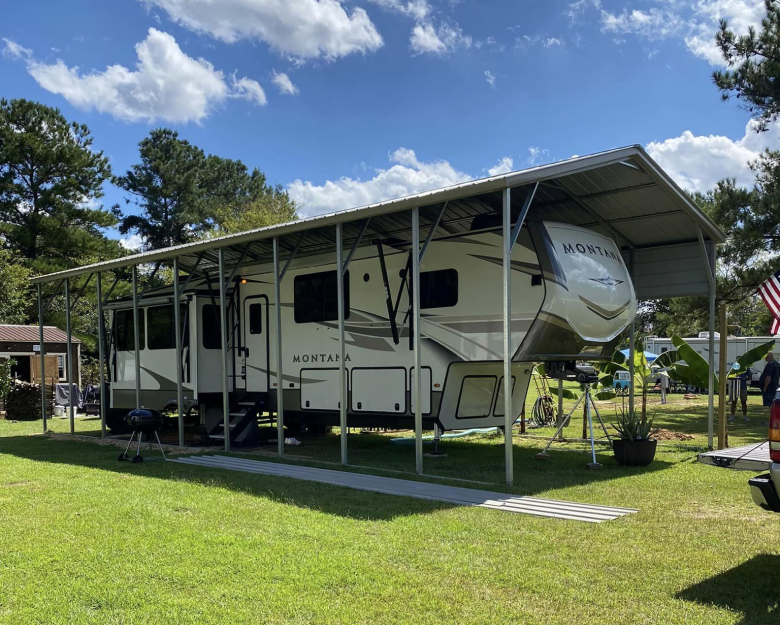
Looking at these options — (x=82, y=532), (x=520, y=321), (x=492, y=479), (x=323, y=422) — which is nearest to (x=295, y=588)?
(x=82, y=532)

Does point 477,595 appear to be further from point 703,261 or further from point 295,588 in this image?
point 703,261

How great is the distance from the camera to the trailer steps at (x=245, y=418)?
12.9 m

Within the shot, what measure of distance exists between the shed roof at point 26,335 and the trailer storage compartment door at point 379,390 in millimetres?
18696

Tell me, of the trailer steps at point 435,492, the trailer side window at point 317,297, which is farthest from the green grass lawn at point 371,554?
the trailer side window at point 317,297

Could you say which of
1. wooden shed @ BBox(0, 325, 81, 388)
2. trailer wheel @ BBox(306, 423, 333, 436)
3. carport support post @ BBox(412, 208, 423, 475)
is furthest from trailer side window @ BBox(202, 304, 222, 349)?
wooden shed @ BBox(0, 325, 81, 388)

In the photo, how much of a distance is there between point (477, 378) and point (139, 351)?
755cm

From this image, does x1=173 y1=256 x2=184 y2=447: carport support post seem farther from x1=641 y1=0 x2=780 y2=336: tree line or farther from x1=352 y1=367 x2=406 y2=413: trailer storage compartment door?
x1=641 y1=0 x2=780 y2=336: tree line

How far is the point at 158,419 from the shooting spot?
1103cm

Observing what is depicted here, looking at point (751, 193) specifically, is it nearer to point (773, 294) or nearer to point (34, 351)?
point (773, 294)

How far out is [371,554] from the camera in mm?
5496

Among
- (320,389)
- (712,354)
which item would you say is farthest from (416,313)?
(712,354)

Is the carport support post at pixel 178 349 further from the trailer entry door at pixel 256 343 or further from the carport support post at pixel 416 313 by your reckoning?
the carport support post at pixel 416 313

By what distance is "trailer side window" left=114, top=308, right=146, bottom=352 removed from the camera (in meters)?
15.2

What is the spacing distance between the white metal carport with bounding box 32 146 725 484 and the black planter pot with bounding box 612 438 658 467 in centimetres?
171
